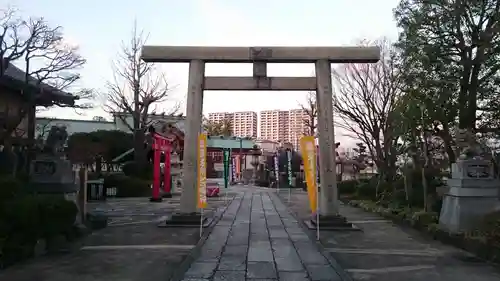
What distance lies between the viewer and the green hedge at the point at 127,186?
26156mm

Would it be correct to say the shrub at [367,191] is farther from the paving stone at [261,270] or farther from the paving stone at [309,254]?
the paving stone at [261,270]

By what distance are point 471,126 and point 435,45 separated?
2480 mm

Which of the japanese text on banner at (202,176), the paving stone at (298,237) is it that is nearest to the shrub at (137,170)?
the japanese text on banner at (202,176)

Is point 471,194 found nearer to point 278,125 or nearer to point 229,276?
point 229,276

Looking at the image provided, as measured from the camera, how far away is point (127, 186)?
26.4 m

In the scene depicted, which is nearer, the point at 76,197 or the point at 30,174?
the point at 30,174

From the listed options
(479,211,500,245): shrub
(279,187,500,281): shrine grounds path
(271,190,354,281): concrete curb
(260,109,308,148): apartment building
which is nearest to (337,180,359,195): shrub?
(279,187,500,281): shrine grounds path

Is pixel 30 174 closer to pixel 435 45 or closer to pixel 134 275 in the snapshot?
pixel 134 275

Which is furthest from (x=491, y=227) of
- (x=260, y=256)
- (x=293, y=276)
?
(x=260, y=256)

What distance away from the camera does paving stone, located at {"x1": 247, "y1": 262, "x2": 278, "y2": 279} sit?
6.68 meters

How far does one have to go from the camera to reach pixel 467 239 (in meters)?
8.99

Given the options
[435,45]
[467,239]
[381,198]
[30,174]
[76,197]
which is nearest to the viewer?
[467,239]

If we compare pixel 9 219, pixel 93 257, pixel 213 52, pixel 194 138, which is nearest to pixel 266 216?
pixel 194 138

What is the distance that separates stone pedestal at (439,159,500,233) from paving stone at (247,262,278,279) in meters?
4.84
